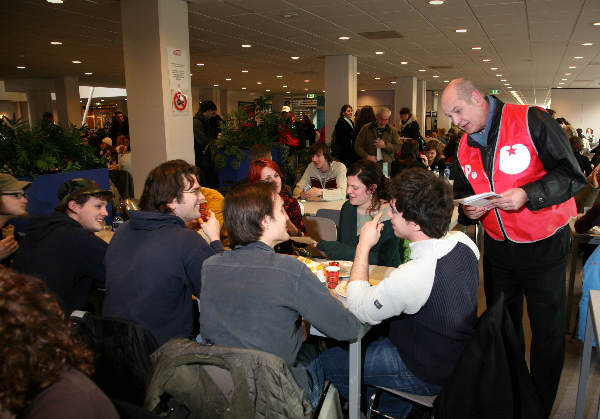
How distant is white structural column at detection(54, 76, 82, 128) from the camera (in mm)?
14164

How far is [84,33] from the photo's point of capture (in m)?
7.28

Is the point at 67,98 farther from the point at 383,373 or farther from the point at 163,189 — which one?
the point at 383,373

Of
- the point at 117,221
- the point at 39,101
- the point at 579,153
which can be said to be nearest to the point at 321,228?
the point at 117,221

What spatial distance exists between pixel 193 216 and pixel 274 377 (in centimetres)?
135

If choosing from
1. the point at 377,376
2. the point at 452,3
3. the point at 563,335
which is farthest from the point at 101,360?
the point at 452,3

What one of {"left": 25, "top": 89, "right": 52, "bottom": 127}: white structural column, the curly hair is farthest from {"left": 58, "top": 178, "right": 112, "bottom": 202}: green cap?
{"left": 25, "top": 89, "right": 52, "bottom": 127}: white structural column

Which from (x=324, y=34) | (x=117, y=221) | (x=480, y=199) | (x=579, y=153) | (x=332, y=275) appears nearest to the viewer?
(x=480, y=199)

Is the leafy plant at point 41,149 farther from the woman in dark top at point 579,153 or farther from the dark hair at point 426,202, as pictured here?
the woman in dark top at point 579,153

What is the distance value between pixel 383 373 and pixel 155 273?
3.39 ft

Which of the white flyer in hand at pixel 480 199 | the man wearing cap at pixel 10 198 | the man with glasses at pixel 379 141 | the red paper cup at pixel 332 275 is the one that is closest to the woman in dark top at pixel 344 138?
the man with glasses at pixel 379 141

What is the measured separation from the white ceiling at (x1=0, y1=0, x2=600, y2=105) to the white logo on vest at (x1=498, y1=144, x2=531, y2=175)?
3817 millimetres

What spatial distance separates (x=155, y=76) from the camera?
5172mm

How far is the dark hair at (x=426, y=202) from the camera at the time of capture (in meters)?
1.81

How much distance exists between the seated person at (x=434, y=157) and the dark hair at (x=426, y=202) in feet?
15.7
